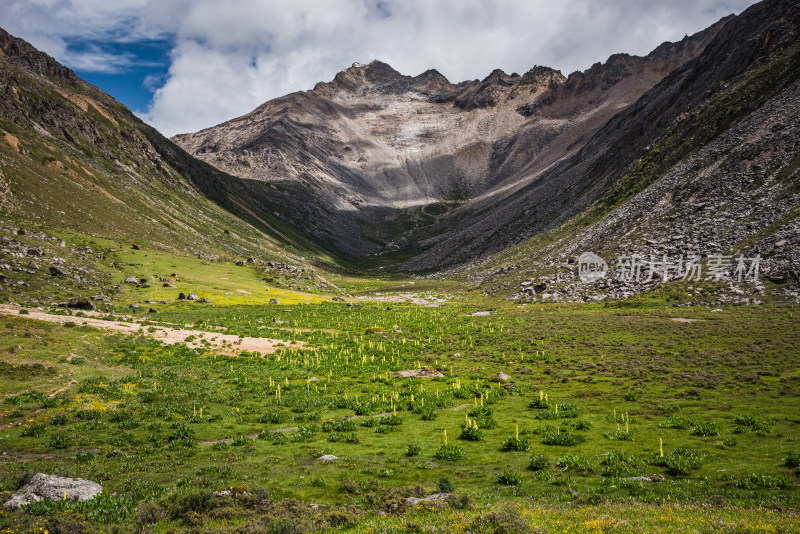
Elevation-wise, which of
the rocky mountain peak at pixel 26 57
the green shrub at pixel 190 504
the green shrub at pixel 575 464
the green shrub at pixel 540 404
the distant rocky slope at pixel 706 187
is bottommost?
the green shrub at pixel 540 404

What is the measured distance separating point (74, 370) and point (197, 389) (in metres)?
7.82

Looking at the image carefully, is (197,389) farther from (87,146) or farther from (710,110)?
(87,146)

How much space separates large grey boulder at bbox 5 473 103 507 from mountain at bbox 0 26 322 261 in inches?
3008

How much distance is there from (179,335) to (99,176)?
89.0 meters

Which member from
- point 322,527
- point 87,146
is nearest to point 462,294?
point 322,527

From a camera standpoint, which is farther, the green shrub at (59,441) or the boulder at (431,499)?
the green shrub at (59,441)

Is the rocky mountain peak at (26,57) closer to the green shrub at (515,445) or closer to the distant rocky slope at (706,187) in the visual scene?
the distant rocky slope at (706,187)

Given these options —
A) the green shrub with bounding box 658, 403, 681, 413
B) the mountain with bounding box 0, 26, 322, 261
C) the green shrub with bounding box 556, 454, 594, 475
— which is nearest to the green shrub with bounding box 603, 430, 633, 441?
the green shrub with bounding box 556, 454, 594, 475

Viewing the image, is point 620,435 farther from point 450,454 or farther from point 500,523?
point 500,523

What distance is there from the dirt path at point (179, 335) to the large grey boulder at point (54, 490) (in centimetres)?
2443

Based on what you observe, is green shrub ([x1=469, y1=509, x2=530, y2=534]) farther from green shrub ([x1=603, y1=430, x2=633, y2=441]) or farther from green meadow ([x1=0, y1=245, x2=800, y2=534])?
green shrub ([x1=603, y1=430, x2=633, y2=441])

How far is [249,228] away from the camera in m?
147

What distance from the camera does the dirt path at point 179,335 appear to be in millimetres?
36056

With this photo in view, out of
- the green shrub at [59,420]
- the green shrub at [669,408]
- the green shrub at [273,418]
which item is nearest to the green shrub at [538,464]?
the green shrub at [669,408]
